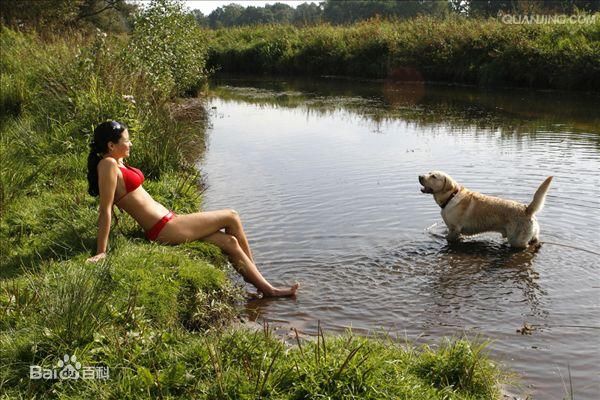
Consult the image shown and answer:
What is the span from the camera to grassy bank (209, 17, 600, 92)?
25453 mm

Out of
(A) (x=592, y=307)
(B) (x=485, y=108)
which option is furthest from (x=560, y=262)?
(B) (x=485, y=108)

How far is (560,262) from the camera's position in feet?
28.7

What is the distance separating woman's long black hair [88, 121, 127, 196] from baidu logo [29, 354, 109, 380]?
3089mm

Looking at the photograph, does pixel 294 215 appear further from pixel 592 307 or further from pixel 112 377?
pixel 112 377

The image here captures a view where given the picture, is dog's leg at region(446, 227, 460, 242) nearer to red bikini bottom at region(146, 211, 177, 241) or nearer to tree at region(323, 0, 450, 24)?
red bikini bottom at region(146, 211, 177, 241)

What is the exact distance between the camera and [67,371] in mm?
4766

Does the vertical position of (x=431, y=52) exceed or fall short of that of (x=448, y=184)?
it exceeds it

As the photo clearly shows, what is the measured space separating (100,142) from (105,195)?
2.11ft

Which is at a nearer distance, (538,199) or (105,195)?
(105,195)

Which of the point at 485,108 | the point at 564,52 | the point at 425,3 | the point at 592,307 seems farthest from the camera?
the point at 425,3

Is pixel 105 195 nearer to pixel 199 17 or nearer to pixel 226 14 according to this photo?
pixel 199 17

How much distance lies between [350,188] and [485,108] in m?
11.6

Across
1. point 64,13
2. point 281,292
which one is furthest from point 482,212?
point 64,13

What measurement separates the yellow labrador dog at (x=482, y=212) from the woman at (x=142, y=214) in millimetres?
3224
